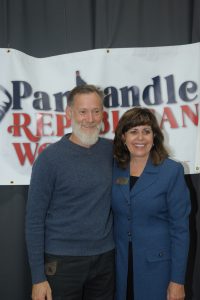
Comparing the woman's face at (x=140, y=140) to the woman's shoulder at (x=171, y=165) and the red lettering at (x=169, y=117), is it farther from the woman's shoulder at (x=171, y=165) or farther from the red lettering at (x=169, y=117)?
the red lettering at (x=169, y=117)

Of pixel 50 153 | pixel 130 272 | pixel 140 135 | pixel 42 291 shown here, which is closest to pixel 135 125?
pixel 140 135

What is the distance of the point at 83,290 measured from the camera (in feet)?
4.73

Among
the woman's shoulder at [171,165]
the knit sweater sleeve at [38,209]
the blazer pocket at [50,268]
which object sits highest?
the woman's shoulder at [171,165]

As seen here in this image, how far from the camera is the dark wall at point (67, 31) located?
180 centimetres

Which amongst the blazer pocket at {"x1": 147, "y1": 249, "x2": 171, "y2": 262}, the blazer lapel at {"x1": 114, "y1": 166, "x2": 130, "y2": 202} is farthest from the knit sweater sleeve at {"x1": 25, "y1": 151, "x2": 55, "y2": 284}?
the blazer pocket at {"x1": 147, "y1": 249, "x2": 171, "y2": 262}

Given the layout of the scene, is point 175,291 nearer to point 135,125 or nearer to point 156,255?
point 156,255

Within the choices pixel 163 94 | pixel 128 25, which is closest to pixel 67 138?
pixel 163 94

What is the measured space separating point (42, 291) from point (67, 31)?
1.30m

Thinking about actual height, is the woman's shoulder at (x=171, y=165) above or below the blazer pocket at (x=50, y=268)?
above

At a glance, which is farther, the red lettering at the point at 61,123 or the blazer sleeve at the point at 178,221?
the red lettering at the point at 61,123

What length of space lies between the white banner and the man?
1.45 feet

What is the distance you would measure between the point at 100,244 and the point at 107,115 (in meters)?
0.74

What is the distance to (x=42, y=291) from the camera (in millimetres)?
1319

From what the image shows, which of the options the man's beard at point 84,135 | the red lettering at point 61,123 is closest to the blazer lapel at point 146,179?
the man's beard at point 84,135
